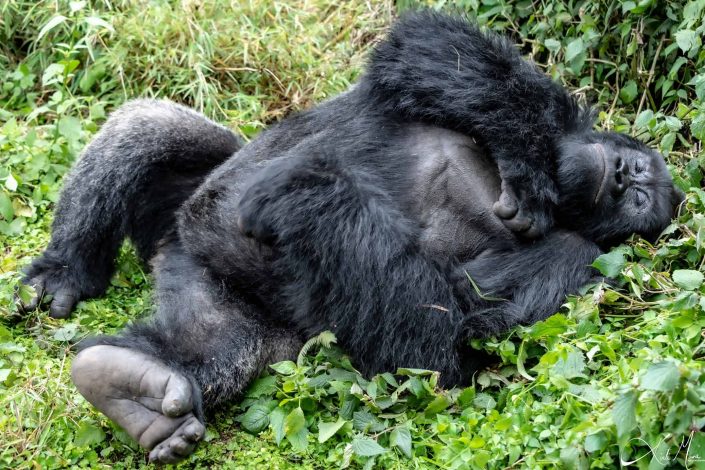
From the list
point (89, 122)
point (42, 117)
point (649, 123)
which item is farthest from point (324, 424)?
point (42, 117)

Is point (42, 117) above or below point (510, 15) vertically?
below

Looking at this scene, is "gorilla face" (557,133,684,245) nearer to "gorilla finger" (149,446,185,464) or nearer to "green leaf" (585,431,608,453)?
"green leaf" (585,431,608,453)

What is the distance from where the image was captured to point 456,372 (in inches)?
161

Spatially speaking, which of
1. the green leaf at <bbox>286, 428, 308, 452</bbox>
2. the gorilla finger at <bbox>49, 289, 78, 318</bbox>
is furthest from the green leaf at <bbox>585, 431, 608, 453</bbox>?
the gorilla finger at <bbox>49, 289, 78, 318</bbox>

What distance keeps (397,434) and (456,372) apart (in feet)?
1.59

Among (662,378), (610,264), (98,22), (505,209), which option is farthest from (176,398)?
(98,22)

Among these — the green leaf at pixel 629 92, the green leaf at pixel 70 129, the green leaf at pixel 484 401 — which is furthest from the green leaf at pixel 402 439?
the green leaf at pixel 70 129

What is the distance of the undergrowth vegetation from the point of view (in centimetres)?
343

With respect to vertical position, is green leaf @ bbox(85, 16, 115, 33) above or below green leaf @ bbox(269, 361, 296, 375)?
above

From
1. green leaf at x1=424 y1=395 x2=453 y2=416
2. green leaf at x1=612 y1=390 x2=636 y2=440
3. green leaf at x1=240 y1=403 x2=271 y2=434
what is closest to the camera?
green leaf at x1=612 y1=390 x2=636 y2=440

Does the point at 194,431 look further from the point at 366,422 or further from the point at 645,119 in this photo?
the point at 645,119

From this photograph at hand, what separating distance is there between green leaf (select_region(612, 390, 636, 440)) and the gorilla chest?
1.38m

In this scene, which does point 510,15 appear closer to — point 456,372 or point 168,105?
point 168,105

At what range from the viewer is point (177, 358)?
13.2 feet
